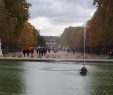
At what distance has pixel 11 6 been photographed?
6125cm

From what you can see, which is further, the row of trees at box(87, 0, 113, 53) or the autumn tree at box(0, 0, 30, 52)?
the autumn tree at box(0, 0, 30, 52)

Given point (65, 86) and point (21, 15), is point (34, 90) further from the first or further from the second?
point (21, 15)

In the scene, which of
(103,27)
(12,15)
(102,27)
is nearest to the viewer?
(12,15)

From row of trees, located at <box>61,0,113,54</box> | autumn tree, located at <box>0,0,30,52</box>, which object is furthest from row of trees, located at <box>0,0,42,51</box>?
row of trees, located at <box>61,0,113,54</box>

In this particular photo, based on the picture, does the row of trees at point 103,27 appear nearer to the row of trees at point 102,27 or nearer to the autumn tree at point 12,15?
the row of trees at point 102,27

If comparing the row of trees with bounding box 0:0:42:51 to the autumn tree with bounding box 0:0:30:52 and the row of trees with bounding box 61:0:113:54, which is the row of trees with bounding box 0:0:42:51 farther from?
the row of trees with bounding box 61:0:113:54

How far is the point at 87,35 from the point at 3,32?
53.9m

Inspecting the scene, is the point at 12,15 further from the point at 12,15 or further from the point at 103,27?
the point at 103,27

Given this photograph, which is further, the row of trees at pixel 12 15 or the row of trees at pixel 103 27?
the row of trees at pixel 12 15

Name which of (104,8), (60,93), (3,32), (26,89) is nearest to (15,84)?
(26,89)

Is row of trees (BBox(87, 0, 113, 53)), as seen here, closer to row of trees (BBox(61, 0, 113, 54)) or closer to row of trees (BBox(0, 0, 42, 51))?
row of trees (BBox(61, 0, 113, 54))

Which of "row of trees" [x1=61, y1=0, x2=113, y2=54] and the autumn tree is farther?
the autumn tree

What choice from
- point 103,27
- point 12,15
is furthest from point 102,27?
point 12,15

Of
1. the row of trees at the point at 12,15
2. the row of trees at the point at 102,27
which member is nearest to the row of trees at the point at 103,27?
the row of trees at the point at 102,27
